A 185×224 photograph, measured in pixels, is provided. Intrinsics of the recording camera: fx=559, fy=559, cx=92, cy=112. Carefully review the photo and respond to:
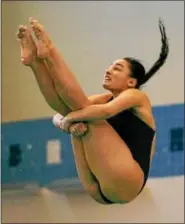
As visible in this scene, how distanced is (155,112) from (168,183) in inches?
18.8

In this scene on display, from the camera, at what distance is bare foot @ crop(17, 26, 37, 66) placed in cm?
152

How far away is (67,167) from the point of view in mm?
3812

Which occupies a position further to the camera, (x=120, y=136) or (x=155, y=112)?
(x=155, y=112)

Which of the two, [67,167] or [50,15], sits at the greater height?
[50,15]

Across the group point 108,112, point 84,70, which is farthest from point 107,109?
point 84,70

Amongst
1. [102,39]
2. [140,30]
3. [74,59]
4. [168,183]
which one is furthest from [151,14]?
[168,183]

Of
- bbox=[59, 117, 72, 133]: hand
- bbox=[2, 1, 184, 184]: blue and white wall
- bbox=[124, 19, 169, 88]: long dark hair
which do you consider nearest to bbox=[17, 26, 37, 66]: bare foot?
bbox=[59, 117, 72, 133]: hand

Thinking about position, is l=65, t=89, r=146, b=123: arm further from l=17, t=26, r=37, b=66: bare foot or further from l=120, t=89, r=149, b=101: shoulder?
l=17, t=26, r=37, b=66: bare foot

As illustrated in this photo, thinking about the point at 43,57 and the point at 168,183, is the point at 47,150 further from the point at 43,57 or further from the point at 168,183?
the point at 43,57

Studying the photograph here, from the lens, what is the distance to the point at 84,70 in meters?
3.86

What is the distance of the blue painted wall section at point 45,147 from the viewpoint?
3.70 metres

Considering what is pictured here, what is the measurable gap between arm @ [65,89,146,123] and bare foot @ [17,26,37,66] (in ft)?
0.62

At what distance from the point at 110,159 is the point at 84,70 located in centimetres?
236

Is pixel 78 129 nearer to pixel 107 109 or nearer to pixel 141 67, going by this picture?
pixel 107 109
